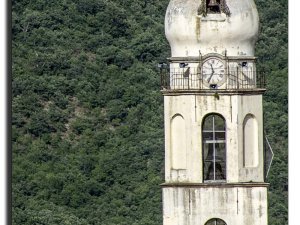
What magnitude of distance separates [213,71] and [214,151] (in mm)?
1534

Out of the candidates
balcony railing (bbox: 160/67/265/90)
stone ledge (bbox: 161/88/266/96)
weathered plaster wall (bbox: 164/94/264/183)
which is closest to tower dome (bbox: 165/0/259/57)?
balcony railing (bbox: 160/67/265/90)

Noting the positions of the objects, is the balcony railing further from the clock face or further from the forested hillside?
the forested hillside

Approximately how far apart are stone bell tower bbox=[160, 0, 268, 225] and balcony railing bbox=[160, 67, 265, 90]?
0.06 feet

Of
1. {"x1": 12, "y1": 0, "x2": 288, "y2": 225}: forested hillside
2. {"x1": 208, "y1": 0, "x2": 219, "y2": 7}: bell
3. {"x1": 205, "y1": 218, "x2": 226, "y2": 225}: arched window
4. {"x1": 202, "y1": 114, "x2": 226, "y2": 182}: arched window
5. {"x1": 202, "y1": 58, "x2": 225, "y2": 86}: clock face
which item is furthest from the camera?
{"x1": 12, "y1": 0, "x2": 288, "y2": 225}: forested hillside

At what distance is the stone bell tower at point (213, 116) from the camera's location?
39.8m

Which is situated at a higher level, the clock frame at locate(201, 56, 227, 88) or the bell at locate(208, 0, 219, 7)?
the bell at locate(208, 0, 219, 7)

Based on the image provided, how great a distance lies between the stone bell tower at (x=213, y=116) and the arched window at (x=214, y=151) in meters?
0.02

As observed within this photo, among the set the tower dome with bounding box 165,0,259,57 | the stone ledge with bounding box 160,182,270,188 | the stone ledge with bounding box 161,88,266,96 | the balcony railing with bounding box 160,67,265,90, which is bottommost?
the stone ledge with bounding box 160,182,270,188

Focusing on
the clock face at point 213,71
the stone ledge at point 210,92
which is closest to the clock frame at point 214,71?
the clock face at point 213,71

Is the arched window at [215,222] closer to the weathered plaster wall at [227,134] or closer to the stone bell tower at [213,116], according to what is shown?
the stone bell tower at [213,116]

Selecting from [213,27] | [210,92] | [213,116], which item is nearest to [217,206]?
[213,116]

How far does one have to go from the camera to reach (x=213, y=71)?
40.1 meters

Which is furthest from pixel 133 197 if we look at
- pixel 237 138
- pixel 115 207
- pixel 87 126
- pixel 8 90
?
pixel 8 90

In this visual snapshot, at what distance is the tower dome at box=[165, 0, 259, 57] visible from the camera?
39.9m
